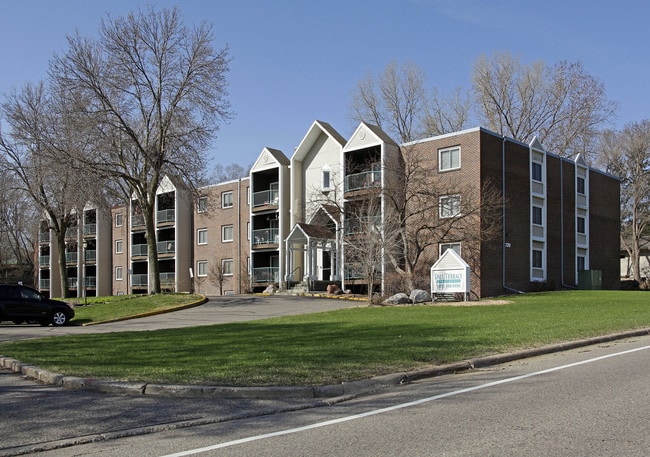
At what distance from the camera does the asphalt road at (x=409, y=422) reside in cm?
626

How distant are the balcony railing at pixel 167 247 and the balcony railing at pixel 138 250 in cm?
215

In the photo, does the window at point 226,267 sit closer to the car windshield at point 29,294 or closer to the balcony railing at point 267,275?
the balcony railing at point 267,275

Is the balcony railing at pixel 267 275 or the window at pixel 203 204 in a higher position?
the window at pixel 203 204

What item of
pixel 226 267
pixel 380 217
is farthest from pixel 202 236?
pixel 380 217

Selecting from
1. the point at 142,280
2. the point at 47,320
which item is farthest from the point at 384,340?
the point at 142,280

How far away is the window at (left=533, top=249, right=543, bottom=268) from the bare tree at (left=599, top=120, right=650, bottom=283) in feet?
75.9

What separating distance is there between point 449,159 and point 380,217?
613cm

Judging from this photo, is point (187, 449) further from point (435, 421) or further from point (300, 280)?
point (300, 280)

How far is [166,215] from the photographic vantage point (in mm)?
53938

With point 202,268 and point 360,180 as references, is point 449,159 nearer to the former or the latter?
point 360,180

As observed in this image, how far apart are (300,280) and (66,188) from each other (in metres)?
15.5

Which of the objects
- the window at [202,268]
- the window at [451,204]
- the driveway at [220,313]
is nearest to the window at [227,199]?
the window at [202,268]

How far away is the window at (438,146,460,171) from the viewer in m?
34.4

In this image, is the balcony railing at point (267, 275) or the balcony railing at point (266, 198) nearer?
the balcony railing at point (267, 275)
